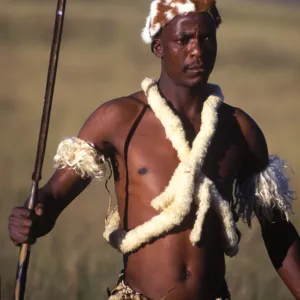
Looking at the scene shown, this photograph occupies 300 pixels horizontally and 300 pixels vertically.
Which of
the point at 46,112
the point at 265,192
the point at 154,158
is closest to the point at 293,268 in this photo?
the point at 265,192

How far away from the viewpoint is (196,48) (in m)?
6.24

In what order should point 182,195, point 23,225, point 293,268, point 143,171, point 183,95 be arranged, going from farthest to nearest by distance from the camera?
point 293,268 → point 183,95 → point 143,171 → point 182,195 → point 23,225

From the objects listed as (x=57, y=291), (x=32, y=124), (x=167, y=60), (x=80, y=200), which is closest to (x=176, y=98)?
(x=167, y=60)

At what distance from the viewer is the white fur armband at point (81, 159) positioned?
245 inches

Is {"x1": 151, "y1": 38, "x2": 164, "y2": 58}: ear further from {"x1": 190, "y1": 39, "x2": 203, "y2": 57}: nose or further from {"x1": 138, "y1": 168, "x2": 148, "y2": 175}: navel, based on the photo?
{"x1": 138, "y1": 168, "x2": 148, "y2": 175}: navel

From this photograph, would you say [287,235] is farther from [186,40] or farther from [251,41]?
[251,41]

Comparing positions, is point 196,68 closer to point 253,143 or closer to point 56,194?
point 253,143

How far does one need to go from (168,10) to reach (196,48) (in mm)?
237

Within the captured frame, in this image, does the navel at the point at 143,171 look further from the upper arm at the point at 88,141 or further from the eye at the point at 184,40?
the eye at the point at 184,40

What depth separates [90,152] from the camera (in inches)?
245

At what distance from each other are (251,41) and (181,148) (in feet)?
42.5

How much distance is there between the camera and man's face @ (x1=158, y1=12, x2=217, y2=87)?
20.5ft

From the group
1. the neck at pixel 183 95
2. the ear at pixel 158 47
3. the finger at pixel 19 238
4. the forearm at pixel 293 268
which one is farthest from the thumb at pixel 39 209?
the forearm at pixel 293 268

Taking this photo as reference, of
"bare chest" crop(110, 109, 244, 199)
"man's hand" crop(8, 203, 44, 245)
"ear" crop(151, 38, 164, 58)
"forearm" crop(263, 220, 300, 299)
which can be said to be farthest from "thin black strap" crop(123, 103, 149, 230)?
"forearm" crop(263, 220, 300, 299)
